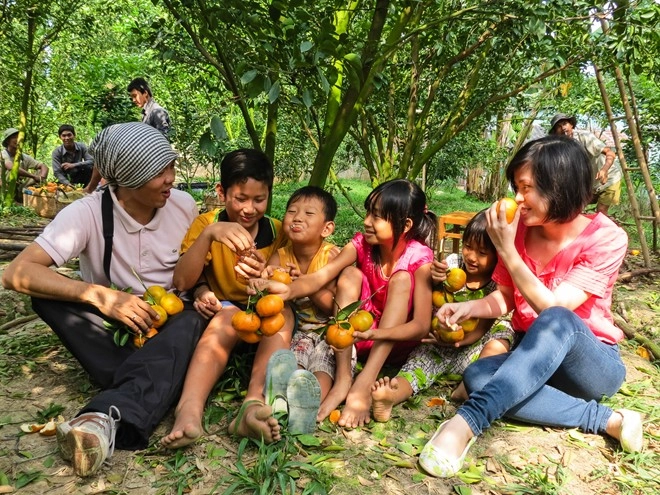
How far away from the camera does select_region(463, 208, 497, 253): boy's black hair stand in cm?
256

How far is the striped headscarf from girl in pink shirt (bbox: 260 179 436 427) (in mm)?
779

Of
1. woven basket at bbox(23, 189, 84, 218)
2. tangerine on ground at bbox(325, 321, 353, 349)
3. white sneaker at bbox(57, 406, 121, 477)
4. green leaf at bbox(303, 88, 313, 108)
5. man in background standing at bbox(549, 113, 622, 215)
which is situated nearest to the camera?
white sneaker at bbox(57, 406, 121, 477)

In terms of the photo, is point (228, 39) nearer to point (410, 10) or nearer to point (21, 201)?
point (410, 10)

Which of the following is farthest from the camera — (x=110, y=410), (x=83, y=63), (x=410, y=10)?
(x=83, y=63)

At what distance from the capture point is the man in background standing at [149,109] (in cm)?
566

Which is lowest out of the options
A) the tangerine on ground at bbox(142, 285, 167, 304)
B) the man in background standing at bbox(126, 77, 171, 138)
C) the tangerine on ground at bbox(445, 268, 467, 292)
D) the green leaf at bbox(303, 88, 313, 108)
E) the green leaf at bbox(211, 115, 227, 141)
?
the tangerine on ground at bbox(142, 285, 167, 304)

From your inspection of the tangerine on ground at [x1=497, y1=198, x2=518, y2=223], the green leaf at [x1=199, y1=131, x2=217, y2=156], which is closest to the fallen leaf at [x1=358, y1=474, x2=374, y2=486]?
the tangerine on ground at [x1=497, y1=198, x2=518, y2=223]

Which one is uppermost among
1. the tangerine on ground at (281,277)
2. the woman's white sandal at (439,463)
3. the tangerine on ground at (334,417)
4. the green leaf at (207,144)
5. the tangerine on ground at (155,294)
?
the green leaf at (207,144)

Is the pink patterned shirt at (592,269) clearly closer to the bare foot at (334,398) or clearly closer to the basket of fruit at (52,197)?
the bare foot at (334,398)

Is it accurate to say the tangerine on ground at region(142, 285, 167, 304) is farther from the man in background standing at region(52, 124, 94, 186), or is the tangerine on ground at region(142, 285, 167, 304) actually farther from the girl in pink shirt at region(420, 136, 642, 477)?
the man in background standing at region(52, 124, 94, 186)

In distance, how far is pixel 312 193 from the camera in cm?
272

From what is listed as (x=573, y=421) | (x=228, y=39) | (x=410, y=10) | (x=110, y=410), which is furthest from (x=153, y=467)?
(x=410, y=10)

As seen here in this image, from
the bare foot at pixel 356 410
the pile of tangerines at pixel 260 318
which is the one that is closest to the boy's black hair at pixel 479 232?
the bare foot at pixel 356 410

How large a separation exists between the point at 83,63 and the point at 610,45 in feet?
40.0
